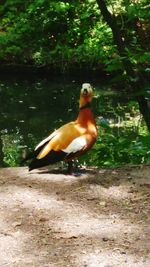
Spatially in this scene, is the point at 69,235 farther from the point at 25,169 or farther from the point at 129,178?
the point at 25,169

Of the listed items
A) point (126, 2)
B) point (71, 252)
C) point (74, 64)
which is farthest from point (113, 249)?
point (74, 64)

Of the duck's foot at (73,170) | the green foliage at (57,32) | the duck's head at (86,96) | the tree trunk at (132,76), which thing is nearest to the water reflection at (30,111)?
the green foliage at (57,32)

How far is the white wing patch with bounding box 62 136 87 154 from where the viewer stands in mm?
4613

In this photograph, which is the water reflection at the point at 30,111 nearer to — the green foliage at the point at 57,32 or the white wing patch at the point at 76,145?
the green foliage at the point at 57,32

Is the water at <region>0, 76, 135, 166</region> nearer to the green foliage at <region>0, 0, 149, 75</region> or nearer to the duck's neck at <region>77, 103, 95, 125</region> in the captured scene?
the green foliage at <region>0, 0, 149, 75</region>

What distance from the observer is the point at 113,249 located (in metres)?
3.28

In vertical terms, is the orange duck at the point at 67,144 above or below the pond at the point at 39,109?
above

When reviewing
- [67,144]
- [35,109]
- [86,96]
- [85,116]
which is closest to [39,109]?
[35,109]

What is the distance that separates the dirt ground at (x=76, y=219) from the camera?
3.21 meters

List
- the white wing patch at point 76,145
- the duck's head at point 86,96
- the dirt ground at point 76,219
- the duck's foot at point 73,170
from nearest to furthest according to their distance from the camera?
the dirt ground at point 76,219 < the white wing patch at point 76,145 < the duck's foot at point 73,170 < the duck's head at point 86,96

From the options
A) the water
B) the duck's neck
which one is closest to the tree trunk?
the duck's neck

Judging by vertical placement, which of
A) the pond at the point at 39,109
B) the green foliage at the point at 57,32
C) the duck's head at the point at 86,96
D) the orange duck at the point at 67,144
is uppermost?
the duck's head at the point at 86,96

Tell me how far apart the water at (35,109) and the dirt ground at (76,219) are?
15.7 feet

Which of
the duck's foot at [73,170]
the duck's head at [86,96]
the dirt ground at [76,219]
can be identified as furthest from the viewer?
the duck's head at [86,96]
